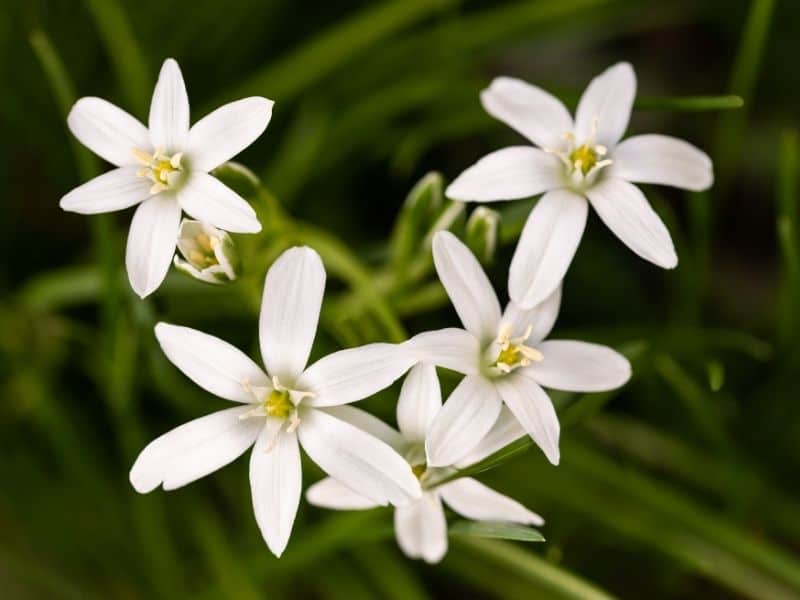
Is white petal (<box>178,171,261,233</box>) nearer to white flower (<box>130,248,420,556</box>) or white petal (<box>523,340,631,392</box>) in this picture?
white flower (<box>130,248,420,556</box>)

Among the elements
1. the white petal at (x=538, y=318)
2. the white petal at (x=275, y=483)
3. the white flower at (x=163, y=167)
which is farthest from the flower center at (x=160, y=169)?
the white petal at (x=538, y=318)

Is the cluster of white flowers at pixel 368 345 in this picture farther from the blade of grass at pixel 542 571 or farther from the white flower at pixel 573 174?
the blade of grass at pixel 542 571

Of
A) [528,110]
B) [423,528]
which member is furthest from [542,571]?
[528,110]

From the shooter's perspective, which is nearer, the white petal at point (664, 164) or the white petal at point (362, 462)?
Answer: the white petal at point (362, 462)

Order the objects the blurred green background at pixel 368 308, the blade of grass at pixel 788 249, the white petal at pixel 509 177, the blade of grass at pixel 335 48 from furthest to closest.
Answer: the blade of grass at pixel 335 48, the blurred green background at pixel 368 308, the blade of grass at pixel 788 249, the white petal at pixel 509 177

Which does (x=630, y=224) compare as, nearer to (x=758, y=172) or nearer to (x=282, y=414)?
(x=282, y=414)

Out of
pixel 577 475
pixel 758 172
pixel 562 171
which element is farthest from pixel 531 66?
pixel 562 171
